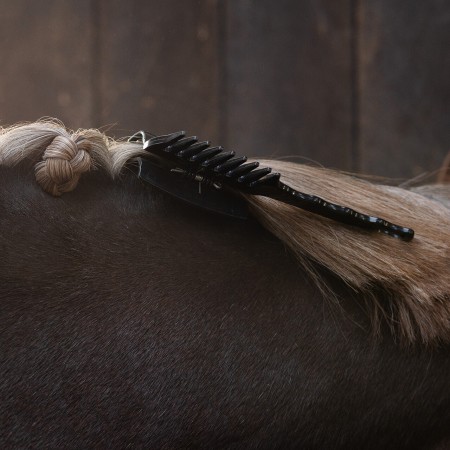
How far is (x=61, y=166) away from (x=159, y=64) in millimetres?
1659

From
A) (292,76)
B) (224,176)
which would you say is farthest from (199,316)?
(292,76)

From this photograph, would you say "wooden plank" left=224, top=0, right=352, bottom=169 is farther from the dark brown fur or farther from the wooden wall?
the dark brown fur

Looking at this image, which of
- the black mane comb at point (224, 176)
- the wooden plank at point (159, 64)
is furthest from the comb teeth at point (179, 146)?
the wooden plank at point (159, 64)

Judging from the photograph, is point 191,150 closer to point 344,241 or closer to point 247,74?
point 344,241

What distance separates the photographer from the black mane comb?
837mm

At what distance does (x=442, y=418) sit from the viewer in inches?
34.5

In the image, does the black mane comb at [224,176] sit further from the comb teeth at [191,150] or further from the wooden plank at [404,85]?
the wooden plank at [404,85]

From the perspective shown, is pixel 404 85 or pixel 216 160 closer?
pixel 216 160

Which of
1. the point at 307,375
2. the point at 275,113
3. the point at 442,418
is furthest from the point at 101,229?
the point at 275,113

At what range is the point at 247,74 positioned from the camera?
7.89 feet

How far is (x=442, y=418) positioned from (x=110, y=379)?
395mm

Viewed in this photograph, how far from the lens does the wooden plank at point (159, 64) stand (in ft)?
7.78

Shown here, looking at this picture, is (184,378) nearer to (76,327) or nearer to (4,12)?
(76,327)

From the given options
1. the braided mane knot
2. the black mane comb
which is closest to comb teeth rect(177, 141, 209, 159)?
the black mane comb
